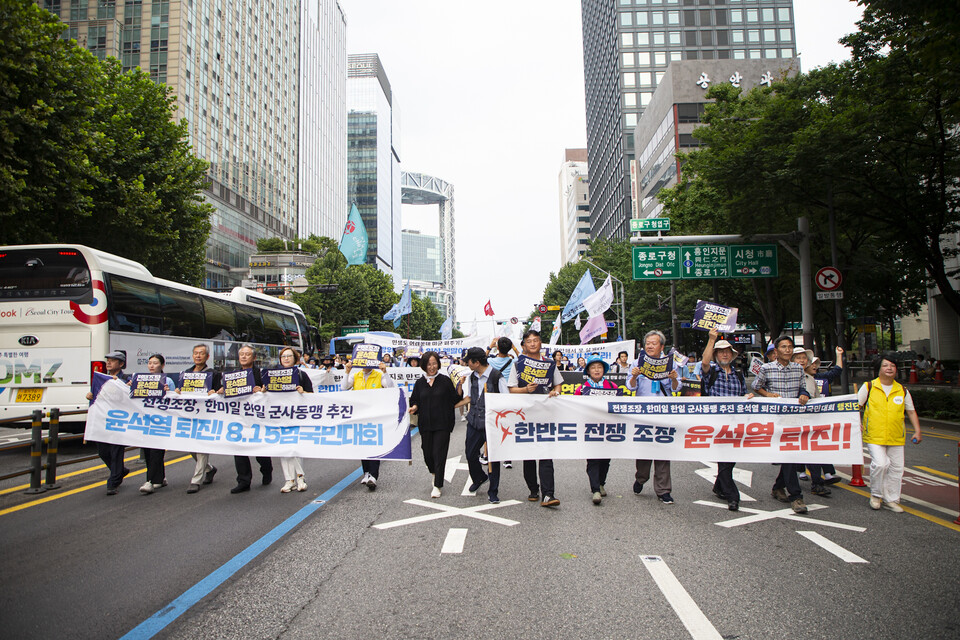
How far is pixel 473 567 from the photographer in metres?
4.61

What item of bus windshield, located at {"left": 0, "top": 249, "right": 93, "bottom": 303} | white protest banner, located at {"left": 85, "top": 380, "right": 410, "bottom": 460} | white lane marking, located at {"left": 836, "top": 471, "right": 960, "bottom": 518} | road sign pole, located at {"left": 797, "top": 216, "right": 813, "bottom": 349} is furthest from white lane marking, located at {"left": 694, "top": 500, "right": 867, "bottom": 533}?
road sign pole, located at {"left": 797, "top": 216, "right": 813, "bottom": 349}

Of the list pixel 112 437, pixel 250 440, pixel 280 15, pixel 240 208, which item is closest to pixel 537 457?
pixel 250 440

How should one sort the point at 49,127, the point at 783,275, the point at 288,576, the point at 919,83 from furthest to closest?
1. the point at 783,275
2. the point at 49,127
3. the point at 919,83
4. the point at 288,576

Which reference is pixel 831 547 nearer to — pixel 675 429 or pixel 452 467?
pixel 675 429

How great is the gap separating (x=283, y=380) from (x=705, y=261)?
1672cm

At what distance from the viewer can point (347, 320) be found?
205ft

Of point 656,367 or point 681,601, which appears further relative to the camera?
point 656,367

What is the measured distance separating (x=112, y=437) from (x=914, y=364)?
35695mm

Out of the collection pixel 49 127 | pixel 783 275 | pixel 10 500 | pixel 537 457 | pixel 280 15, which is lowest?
pixel 10 500

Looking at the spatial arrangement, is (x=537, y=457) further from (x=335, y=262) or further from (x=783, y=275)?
(x=335, y=262)

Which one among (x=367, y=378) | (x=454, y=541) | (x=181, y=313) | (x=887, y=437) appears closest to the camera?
(x=454, y=541)

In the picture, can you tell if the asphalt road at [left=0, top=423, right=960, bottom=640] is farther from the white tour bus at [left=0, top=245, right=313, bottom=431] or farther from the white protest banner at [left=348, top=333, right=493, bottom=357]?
the white protest banner at [left=348, top=333, right=493, bottom=357]

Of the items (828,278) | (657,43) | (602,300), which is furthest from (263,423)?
(657,43)

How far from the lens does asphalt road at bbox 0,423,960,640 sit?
361cm
